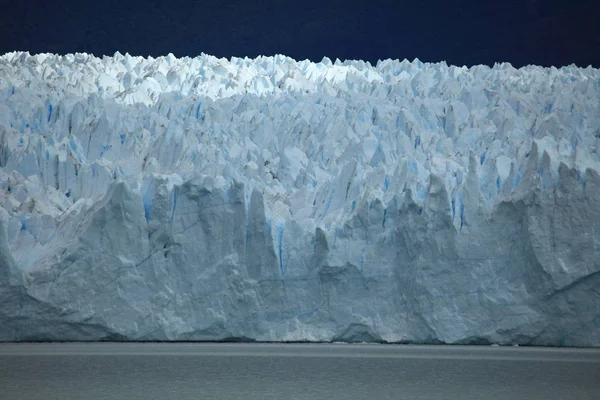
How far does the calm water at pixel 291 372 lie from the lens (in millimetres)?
8570

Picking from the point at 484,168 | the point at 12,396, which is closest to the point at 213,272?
the point at 484,168

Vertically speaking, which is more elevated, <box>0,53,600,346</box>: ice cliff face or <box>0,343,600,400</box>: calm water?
<box>0,53,600,346</box>: ice cliff face

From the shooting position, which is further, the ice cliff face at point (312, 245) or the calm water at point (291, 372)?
the ice cliff face at point (312, 245)

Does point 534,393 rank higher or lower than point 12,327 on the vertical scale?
lower

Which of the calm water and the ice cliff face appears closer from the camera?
the calm water

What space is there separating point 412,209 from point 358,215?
72cm

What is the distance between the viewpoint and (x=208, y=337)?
12.9 metres

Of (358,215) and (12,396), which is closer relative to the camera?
(12,396)

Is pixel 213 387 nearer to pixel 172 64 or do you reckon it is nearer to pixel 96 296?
pixel 96 296

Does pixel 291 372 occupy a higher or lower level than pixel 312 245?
lower

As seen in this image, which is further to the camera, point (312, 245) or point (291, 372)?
point (312, 245)

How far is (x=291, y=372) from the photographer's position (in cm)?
1012

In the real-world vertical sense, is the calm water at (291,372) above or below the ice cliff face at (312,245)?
below

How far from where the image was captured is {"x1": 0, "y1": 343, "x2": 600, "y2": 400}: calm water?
28.1 ft
